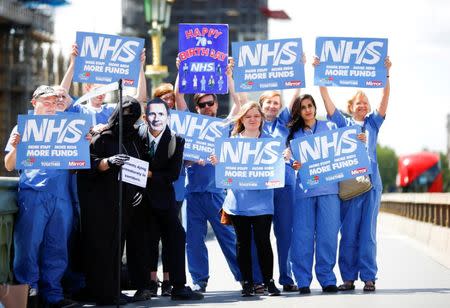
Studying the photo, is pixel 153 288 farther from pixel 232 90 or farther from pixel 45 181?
pixel 232 90

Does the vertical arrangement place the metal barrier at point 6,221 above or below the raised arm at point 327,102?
below

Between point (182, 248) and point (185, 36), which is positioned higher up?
point (185, 36)

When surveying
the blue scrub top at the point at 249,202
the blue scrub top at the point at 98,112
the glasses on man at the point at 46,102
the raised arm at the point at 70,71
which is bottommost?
the blue scrub top at the point at 249,202

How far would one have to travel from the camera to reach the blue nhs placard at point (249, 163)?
1302cm

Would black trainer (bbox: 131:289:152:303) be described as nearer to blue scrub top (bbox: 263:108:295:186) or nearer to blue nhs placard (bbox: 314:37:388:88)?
blue scrub top (bbox: 263:108:295:186)

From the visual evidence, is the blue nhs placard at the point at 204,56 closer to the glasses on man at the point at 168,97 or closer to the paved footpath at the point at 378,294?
the glasses on man at the point at 168,97

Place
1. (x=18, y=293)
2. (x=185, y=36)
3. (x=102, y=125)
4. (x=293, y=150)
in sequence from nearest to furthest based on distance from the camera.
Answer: (x=18, y=293) < (x=102, y=125) < (x=293, y=150) < (x=185, y=36)

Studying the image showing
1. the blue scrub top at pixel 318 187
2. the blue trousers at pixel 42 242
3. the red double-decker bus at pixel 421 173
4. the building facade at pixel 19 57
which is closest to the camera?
the blue trousers at pixel 42 242

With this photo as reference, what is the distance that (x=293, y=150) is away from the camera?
13.2 metres

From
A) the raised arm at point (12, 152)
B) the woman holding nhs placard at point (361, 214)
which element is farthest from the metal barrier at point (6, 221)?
the woman holding nhs placard at point (361, 214)

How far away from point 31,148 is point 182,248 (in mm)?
1870

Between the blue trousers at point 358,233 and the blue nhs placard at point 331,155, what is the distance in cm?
36

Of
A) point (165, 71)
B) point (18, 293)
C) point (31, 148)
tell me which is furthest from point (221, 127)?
point (165, 71)

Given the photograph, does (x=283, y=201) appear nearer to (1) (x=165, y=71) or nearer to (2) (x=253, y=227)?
(2) (x=253, y=227)
